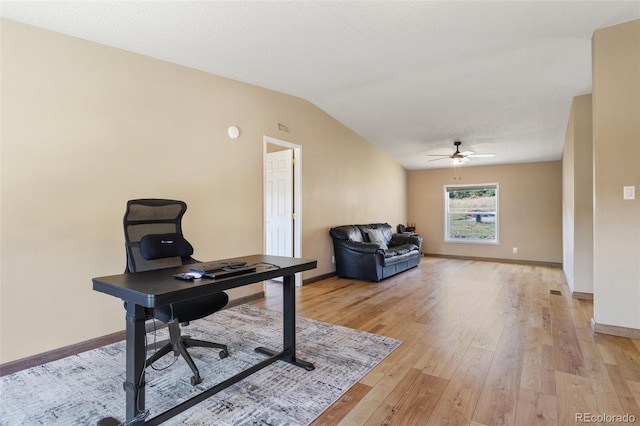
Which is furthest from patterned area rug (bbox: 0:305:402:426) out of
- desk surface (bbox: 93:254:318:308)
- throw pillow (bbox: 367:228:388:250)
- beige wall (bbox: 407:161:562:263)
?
beige wall (bbox: 407:161:562:263)

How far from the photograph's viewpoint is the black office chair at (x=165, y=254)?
2082mm

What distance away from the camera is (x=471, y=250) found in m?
7.84

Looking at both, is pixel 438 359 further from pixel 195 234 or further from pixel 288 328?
pixel 195 234

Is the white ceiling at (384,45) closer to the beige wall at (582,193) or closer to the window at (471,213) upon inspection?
the beige wall at (582,193)

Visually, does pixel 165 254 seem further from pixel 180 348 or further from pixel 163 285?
pixel 163 285

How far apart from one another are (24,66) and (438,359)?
3.74 metres

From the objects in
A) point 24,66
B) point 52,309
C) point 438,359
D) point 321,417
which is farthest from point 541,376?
point 24,66

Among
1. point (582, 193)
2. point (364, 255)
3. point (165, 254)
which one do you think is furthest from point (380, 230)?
point (165, 254)

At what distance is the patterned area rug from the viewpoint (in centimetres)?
178

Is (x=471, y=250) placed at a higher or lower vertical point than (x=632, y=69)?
lower

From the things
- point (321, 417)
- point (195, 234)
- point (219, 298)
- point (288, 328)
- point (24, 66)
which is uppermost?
point (24, 66)

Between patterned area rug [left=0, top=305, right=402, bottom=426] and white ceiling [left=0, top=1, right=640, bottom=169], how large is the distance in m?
2.53

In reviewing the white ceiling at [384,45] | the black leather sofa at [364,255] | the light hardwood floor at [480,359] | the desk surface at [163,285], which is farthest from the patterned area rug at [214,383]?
the white ceiling at [384,45]

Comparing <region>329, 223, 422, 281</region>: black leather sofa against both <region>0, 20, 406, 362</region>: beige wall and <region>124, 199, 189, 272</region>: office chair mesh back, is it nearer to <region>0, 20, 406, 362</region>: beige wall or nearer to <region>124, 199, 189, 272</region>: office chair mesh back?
<region>0, 20, 406, 362</region>: beige wall
